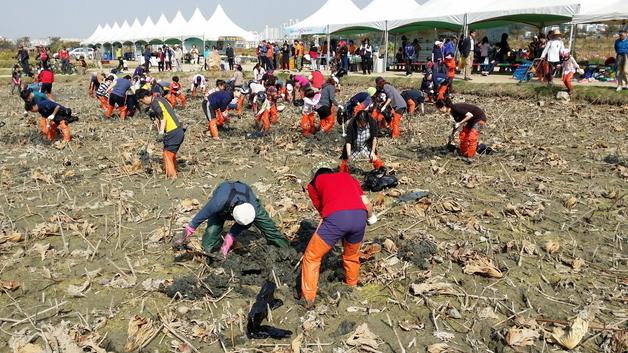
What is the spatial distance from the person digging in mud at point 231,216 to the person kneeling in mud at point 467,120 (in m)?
4.61

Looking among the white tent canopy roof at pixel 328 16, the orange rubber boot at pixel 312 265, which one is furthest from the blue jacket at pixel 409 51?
the orange rubber boot at pixel 312 265

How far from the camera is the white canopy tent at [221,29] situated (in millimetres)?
37469

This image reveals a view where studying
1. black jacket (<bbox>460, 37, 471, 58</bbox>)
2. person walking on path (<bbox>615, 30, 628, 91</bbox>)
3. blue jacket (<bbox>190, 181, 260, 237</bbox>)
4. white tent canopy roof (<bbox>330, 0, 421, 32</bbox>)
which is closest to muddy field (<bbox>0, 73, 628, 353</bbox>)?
blue jacket (<bbox>190, 181, 260, 237</bbox>)

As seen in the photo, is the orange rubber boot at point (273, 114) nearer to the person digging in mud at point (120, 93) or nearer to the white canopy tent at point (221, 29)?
the person digging in mud at point (120, 93)

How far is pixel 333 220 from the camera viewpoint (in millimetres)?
4383

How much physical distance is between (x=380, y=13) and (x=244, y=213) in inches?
872

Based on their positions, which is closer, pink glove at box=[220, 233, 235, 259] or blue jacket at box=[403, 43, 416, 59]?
pink glove at box=[220, 233, 235, 259]

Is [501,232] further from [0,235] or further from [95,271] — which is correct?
[0,235]

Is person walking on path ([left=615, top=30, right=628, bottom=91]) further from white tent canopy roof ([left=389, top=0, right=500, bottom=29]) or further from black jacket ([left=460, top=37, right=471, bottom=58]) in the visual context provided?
white tent canopy roof ([left=389, top=0, right=500, bottom=29])

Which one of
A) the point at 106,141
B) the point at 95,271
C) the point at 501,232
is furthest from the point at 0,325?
the point at 106,141

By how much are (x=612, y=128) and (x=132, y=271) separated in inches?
448

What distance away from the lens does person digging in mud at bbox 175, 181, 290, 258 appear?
488 cm

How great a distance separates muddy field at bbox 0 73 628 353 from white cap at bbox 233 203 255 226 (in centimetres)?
64

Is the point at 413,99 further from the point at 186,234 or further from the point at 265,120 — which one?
the point at 186,234
